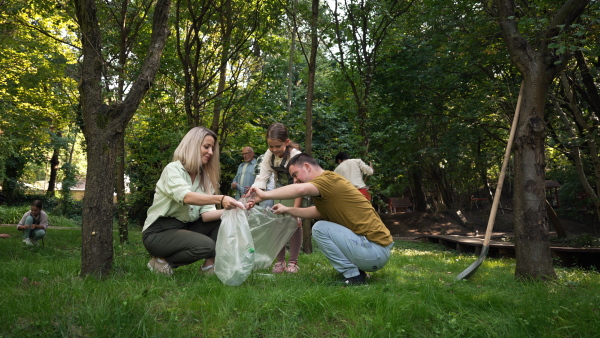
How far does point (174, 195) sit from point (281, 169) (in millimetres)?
1409

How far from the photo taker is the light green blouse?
3.82 meters

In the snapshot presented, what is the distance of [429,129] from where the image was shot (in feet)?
50.6

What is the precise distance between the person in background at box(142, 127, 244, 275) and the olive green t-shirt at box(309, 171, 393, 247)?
76cm

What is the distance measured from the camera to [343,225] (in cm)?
403

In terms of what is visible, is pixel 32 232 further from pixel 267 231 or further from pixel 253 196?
pixel 253 196

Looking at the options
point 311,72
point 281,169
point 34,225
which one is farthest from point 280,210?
point 34,225

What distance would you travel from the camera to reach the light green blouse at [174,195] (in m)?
3.82

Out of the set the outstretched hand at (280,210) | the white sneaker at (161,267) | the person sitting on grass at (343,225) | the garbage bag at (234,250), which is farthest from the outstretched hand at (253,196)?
the white sneaker at (161,267)

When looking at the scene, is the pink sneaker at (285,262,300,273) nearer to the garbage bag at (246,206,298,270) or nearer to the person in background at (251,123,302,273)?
the person in background at (251,123,302,273)

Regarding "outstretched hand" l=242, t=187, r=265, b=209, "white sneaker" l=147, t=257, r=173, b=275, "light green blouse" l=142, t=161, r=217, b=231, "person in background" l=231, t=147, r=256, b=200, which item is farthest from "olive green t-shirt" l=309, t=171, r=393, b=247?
"person in background" l=231, t=147, r=256, b=200

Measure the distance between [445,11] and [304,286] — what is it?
802cm

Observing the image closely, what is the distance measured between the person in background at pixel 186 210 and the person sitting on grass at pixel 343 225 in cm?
51

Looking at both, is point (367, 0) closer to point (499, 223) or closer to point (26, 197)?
point (499, 223)

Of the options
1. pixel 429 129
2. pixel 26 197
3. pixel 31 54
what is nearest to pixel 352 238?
pixel 31 54
